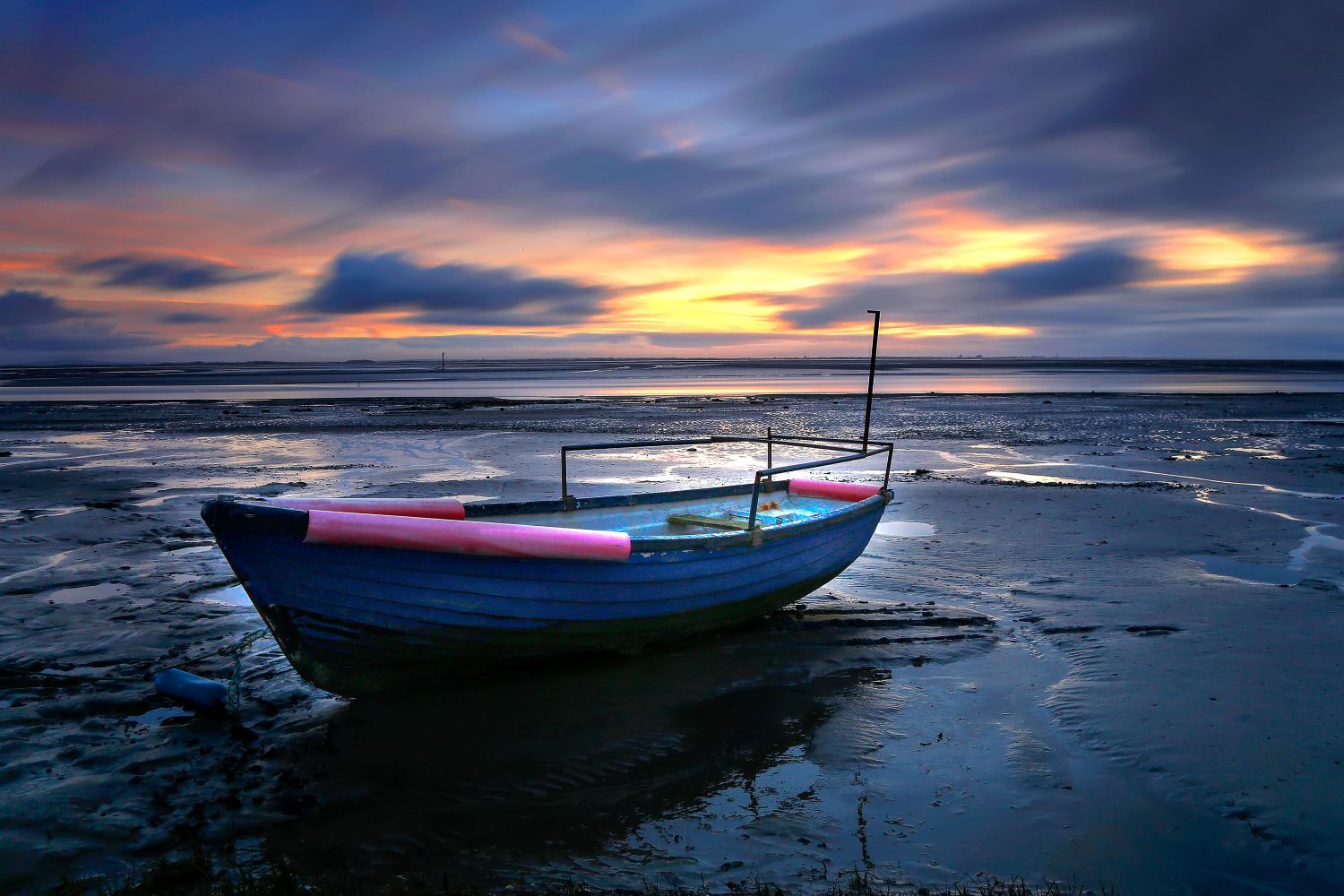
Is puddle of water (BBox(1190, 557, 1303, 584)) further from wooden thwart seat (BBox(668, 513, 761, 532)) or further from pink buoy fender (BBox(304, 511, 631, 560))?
pink buoy fender (BBox(304, 511, 631, 560))

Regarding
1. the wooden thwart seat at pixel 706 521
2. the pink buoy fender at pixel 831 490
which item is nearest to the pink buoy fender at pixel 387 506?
the wooden thwart seat at pixel 706 521

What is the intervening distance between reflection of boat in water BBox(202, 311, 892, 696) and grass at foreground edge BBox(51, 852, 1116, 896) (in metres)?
1.81

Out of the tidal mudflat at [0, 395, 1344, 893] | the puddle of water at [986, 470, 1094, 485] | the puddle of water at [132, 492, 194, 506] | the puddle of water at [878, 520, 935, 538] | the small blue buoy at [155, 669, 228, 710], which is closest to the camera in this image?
the tidal mudflat at [0, 395, 1344, 893]

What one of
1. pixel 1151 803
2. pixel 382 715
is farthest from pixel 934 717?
pixel 382 715

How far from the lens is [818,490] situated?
10492 mm

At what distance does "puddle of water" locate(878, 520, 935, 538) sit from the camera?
1188cm

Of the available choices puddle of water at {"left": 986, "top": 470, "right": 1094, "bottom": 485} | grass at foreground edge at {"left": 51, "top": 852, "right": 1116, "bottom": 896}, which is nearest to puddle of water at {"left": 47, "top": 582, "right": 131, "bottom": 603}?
grass at foreground edge at {"left": 51, "top": 852, "right": 1116, "bottom": 896}

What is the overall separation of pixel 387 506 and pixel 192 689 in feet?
6.31

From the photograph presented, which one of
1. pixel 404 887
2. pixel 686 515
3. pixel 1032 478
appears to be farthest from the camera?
pixel 1032 478

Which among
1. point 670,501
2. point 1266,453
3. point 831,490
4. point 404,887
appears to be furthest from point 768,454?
point 1266,453

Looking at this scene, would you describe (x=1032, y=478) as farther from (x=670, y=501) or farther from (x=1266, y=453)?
(x=670, y=501)

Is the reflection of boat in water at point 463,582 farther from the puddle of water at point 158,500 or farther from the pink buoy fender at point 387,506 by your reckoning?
the puddle of water at point 158,500

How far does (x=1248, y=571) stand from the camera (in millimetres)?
9648

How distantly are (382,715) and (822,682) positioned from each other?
3.53 metres
